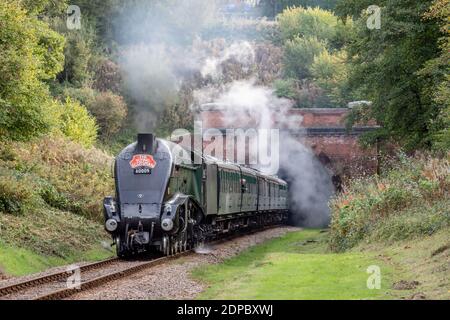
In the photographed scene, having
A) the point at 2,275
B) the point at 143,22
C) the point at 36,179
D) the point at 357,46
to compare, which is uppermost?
the point at 143,22

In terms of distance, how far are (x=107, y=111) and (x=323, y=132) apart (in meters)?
14.0

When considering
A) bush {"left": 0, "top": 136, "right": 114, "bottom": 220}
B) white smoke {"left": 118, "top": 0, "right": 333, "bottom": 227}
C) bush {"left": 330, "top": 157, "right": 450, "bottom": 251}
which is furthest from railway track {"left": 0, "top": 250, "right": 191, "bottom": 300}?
white smoke {"left": 118, "top": 0, "right": 333, "bottom": 227}

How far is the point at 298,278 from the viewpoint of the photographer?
15.5 metres

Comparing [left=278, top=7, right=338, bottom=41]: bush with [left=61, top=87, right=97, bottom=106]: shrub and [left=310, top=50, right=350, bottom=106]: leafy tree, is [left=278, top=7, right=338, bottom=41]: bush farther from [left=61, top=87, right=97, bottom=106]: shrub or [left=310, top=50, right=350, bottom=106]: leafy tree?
[left=61, top=87, right=97, bottom=106]: shrub

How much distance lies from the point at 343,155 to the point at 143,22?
82.9 feet

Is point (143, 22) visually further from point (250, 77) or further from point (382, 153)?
point (382, 153)

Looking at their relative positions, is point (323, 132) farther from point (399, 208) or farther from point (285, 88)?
point (399, 208)

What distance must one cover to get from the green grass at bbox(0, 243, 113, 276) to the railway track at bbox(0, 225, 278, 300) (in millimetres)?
1601

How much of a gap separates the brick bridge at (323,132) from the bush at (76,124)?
824 centimetres

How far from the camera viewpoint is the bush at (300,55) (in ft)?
249

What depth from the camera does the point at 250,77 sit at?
7231 cm

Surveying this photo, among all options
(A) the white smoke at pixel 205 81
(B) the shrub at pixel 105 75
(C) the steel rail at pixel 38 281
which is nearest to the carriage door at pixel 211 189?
(C) the steel rail at pixel 38 281

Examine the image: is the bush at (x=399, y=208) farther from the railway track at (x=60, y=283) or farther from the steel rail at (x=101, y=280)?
the railway track at (x=60, y=283)
